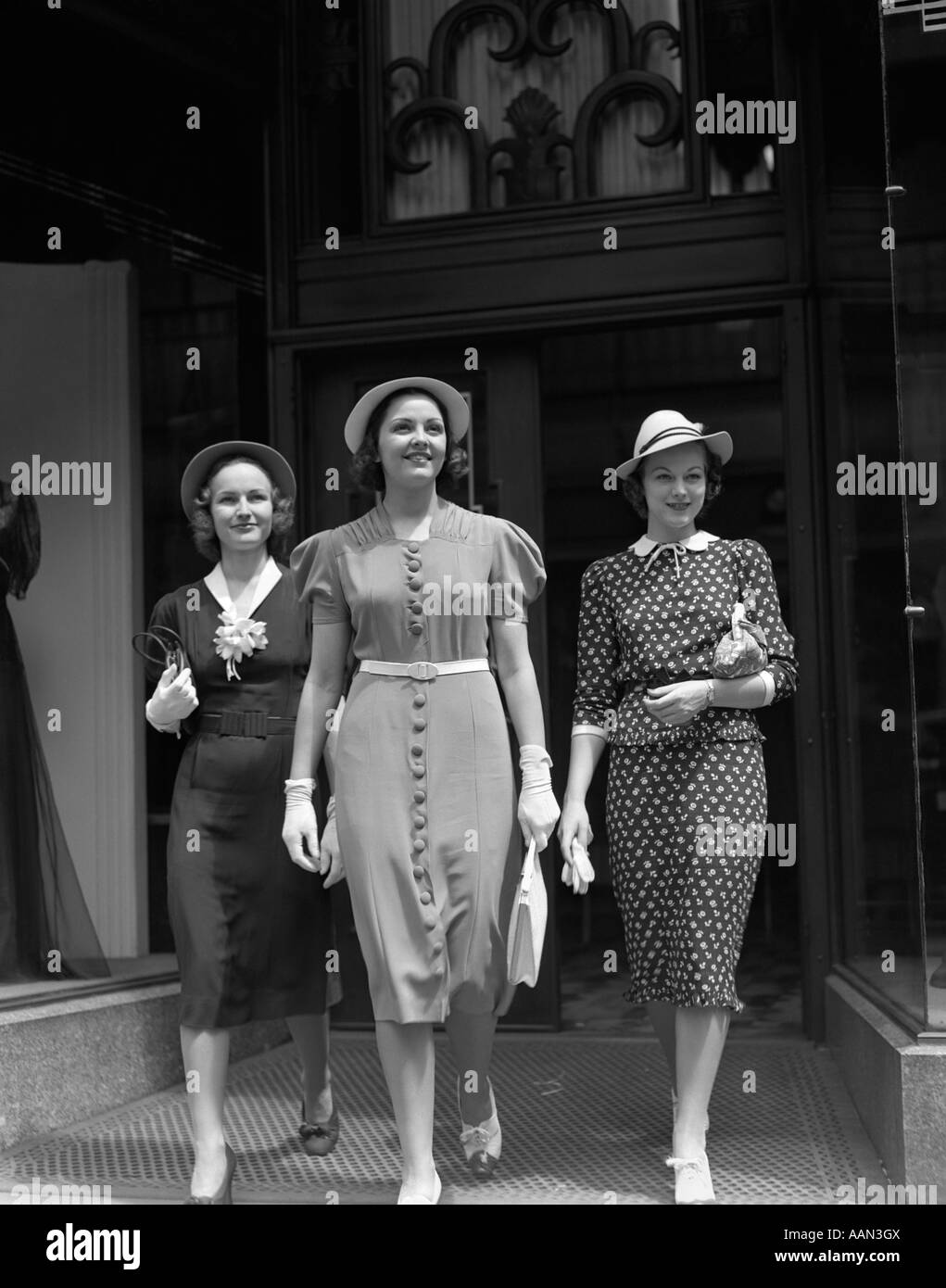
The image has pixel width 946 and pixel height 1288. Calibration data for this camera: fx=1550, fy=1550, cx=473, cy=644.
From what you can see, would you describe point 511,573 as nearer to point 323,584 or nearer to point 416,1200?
point 323,584

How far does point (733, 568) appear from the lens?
4258 mm

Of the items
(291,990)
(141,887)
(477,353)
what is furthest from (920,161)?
(141,887)

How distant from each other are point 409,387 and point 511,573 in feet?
1.89

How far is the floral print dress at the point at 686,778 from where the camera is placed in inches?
161

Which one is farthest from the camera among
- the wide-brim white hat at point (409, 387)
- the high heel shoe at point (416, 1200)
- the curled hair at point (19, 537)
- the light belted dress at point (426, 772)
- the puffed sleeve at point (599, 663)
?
the curled hair at point (19, 537)

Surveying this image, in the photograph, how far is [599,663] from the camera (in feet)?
14.5

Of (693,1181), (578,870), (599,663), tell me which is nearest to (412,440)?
(599,663)

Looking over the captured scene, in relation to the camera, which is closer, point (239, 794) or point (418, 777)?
point (418, 777)

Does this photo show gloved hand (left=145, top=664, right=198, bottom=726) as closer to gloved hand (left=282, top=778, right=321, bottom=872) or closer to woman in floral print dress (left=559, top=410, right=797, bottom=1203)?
gloved hand (left=282, top=778, right=321, bottom=872)

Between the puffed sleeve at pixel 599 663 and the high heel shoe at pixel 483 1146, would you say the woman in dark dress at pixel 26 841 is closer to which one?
the high heel shoe at pixel 483 1146

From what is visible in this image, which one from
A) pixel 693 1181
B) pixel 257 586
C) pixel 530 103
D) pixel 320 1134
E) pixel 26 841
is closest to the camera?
pixel 693 1181

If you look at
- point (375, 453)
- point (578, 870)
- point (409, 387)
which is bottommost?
point (578, 870)

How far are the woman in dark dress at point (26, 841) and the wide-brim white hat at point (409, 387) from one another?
189 centimetres

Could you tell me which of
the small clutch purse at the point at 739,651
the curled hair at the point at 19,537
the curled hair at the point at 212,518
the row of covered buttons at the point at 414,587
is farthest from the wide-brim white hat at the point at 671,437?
the curled hair at the point at 19,537
